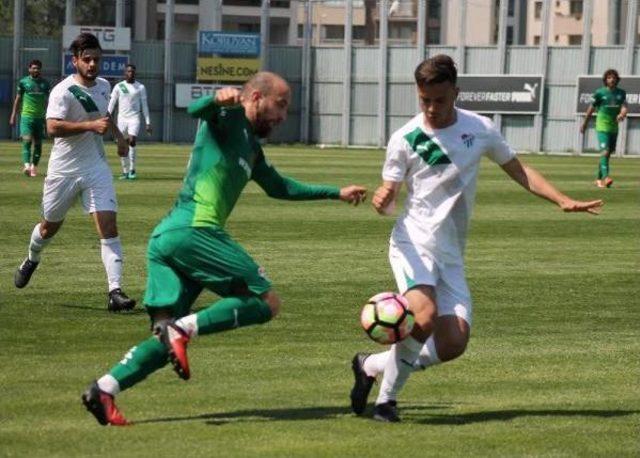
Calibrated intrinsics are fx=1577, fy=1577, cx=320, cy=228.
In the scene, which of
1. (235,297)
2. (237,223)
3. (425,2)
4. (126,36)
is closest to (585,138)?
(425,2)

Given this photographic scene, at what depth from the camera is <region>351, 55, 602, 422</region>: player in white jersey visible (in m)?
8.44

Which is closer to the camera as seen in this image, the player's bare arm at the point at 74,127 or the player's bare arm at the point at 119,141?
the player's bare arm at the point at 74,127

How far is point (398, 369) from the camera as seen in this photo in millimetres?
8477

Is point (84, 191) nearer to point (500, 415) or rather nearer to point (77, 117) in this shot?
point (77, 117)

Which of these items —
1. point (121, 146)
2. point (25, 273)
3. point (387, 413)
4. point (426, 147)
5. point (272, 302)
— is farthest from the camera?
point (25, 273)

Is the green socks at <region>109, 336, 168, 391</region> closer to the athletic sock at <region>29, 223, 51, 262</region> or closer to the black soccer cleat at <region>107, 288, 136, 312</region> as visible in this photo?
the black soccer cleat at <region>107, 288, 136, 312</region>

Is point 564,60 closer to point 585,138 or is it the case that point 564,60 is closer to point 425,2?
point 585,138

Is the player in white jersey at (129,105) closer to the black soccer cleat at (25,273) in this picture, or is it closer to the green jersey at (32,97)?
the green jersey at (32,97)

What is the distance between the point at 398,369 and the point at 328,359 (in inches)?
81.7

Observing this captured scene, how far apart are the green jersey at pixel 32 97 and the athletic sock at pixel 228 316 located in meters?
26.1

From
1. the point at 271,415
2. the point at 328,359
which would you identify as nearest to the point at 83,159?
the point at 328,359

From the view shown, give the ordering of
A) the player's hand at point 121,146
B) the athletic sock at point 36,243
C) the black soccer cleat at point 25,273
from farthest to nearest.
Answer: the black soccer cleat at point 25,273 < the athletic sock at point 36,243 < the player's hand at point 121,146

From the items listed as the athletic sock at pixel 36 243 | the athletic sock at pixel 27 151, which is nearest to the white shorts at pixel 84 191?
the athletic sock at pixel 36 243

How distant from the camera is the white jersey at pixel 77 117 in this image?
13242 mm
